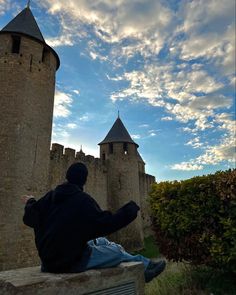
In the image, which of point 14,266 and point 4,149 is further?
point 4,149

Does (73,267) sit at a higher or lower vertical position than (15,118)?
lower

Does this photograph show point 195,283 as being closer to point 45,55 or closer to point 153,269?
point 153,269

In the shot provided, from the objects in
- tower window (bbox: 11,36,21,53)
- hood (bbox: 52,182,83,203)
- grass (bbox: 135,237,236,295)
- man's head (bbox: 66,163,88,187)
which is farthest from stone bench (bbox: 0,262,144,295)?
tower window (bbox: 11,36,21,53)

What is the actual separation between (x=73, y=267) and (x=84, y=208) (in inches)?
23.8

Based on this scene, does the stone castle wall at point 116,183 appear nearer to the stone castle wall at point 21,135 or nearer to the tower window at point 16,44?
the stone castle wall at point 21,135

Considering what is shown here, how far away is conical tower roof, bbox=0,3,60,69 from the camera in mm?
12746

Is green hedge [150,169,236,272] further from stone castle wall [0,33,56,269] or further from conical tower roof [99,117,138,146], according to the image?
conical tower roof [99,117,138,146]

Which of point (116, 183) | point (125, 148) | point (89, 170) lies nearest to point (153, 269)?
point (89, 170)

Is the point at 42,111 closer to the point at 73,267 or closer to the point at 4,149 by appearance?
the point at 4,149

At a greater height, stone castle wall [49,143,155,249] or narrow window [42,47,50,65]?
narrow window [42,47,50,65]

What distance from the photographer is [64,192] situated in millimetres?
2967

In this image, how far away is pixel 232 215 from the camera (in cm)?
503

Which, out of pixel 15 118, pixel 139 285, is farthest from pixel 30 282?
pixel 15 118

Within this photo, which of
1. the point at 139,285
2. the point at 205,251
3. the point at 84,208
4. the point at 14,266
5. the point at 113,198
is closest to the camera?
the point at 84,208
